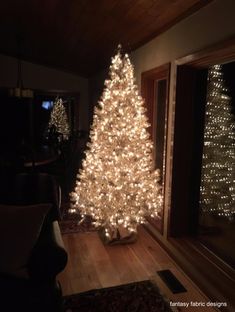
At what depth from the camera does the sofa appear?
161 centimetres

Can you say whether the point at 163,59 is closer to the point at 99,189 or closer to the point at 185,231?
the point at 99,189

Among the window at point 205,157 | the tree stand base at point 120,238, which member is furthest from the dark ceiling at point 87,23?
the tree stand base at point 120,238

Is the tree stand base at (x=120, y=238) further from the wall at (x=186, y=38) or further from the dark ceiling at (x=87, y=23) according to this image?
the dark ceiling at (x=87, y=23)

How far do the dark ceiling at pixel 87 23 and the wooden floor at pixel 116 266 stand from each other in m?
2.37

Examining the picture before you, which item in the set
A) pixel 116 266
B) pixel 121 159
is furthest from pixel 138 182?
pixel 116 266

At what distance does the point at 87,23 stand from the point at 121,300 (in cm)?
292

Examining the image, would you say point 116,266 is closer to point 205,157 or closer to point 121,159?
point 121,159

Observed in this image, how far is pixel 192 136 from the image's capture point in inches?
116

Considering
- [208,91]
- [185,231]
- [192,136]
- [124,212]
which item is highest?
[208,91]

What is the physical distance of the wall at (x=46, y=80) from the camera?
6457 mm

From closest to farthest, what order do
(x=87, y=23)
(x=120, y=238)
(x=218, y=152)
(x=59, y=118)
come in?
(x=218, y=152) < (x=120, y=238) < (x=87, y=23) < (x=59, y=118)

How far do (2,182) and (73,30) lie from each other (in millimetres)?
2219

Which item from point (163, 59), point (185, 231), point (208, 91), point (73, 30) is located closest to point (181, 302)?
point (185, 231)

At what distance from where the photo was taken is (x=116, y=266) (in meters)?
2.76
